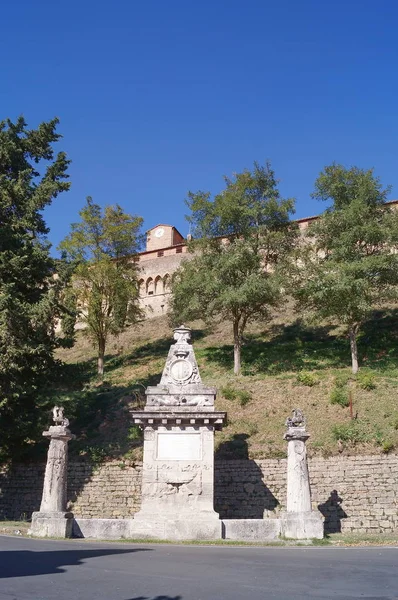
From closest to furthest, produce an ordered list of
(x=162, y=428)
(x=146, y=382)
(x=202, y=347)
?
1. (x=162, y=428)
2. (x=146, y=382)
3. (x=202, y=347)

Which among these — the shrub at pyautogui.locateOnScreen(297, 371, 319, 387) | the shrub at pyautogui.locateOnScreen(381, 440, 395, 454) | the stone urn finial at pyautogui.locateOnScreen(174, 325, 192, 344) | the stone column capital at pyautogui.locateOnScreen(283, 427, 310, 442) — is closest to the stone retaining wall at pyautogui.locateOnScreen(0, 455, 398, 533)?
the shrub at pyautogui.locateOnScreen(381, 440, 395, 454)

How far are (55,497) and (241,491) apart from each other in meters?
8.88

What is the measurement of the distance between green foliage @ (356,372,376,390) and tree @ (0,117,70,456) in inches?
616

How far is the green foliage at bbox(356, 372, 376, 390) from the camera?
92.8 feet

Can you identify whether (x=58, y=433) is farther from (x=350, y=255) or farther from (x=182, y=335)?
(x=350, y=255)

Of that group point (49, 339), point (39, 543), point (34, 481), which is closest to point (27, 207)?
point (49, 339)

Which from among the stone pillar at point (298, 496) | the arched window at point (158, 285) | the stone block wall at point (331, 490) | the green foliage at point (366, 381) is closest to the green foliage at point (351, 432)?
the stone block wall at point (331, 490)

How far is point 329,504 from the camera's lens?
21422mm

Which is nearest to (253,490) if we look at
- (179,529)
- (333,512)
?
(333,512)

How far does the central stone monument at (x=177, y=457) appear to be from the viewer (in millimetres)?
16938

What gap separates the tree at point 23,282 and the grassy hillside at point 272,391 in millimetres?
1963

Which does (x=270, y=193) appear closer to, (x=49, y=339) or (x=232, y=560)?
(x=49, y=339)

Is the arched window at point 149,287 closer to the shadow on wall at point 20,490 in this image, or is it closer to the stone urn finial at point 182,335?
the shadow on wall at point 20,490

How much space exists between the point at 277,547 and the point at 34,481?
1448cm
